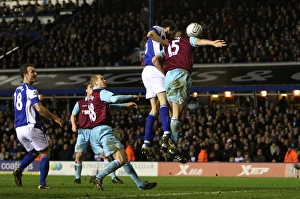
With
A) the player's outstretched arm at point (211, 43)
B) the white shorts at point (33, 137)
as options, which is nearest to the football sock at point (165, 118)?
the player's outstretched arm at point (211, 43)

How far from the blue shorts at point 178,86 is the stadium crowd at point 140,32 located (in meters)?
19.8

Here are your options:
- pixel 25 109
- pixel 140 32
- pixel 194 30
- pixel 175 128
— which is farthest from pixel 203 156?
pixel 194 30

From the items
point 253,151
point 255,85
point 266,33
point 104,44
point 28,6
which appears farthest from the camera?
point 28,6

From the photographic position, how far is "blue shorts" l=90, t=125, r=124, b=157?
1459cm

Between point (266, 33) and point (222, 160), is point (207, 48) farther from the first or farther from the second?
point (222, 160)

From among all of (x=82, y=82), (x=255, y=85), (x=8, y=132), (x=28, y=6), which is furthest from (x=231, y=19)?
(x=28, y=6)

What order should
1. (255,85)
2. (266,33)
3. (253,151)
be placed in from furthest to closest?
(266,33), (255,85), (253,151)

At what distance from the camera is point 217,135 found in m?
31.3

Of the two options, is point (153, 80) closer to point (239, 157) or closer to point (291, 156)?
point (291, 156)

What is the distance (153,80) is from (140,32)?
24.1 meters

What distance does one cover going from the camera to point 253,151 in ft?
97.8

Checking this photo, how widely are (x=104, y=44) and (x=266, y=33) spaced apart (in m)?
8.57

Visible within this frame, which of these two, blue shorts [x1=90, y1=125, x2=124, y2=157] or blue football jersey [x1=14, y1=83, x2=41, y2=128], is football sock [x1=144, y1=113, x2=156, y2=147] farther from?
blue football jersey [x1=14, y1=83, x2=41, y2=128]

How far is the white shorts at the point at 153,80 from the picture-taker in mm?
15617
